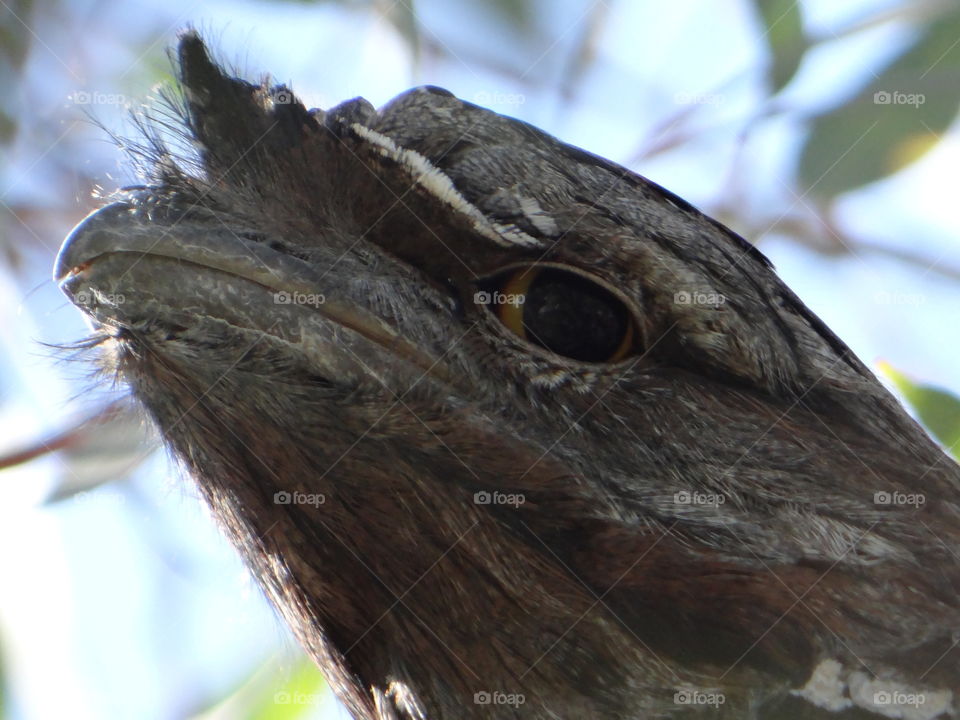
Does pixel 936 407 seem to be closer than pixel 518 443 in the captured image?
No
